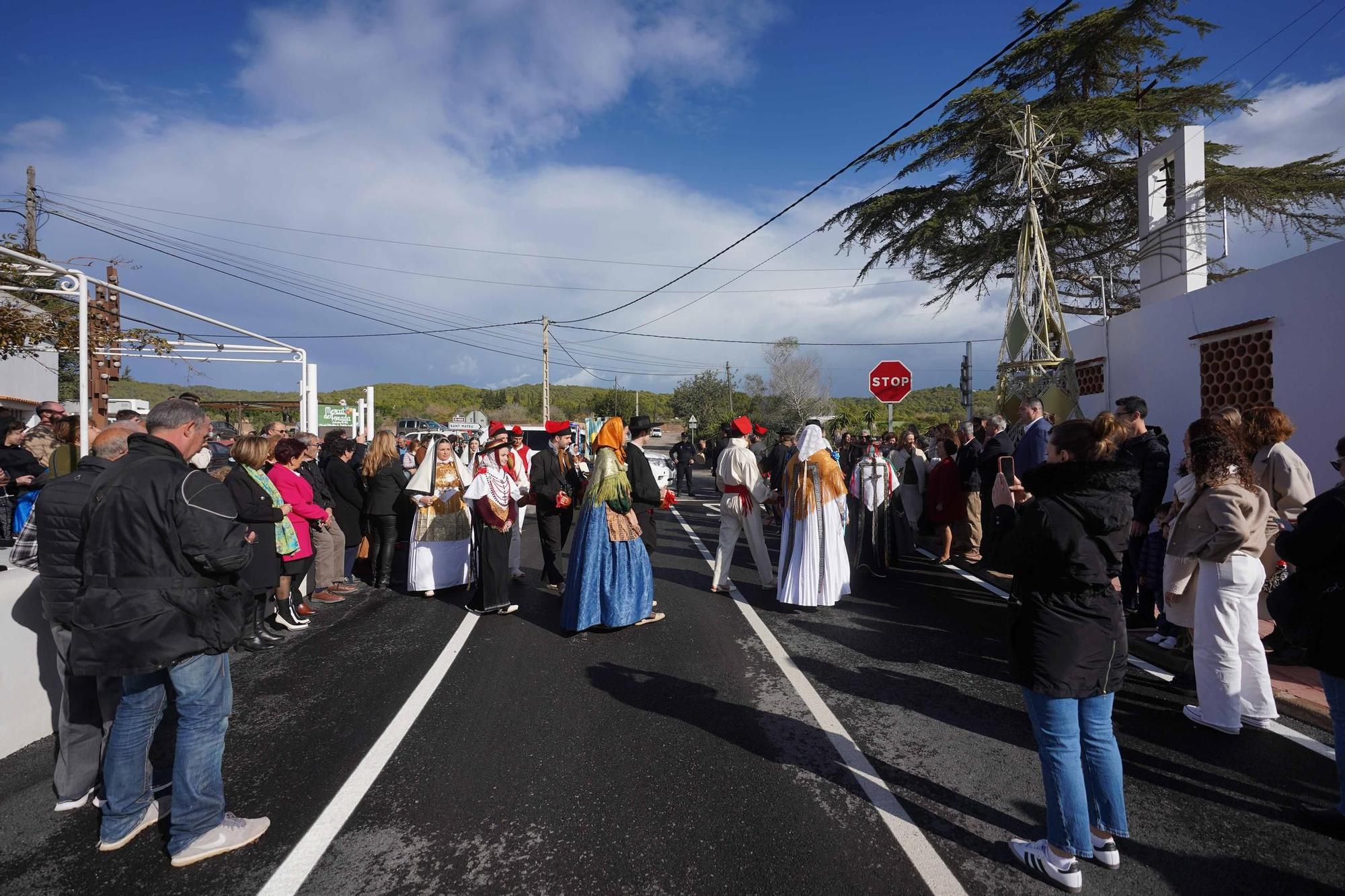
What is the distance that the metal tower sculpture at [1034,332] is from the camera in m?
11.3

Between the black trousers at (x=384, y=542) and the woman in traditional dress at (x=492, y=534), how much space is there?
1677 millimetres

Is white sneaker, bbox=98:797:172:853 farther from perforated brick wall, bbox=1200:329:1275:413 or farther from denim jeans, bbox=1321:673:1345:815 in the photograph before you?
perforated brick wall, bbox=1200:329:1275:413

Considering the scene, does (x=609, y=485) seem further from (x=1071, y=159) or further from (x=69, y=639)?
(x=1071, y=159)

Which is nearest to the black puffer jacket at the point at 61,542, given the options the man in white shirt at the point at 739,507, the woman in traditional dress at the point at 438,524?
the woman in traditional dress at the point at 438,524

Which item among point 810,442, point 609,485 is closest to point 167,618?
point 609,485

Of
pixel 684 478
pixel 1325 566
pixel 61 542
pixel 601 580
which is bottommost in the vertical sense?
pixel 601 580

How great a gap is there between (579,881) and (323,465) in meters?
7.76

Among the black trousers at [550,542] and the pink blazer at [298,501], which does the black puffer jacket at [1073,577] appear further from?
the pink blazer at [298,501]

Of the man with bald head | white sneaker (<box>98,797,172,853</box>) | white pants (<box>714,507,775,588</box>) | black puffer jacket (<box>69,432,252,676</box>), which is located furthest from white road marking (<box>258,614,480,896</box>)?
white pants (<box>714,507,775,588</box>)

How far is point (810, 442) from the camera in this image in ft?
22.9

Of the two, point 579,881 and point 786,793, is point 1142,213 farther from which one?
point 579,881

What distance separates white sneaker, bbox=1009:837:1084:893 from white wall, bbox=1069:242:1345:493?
692cm

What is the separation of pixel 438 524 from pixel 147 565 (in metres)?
5.13

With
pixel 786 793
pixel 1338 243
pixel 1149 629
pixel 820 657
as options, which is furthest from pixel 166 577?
pixel 1338 243
